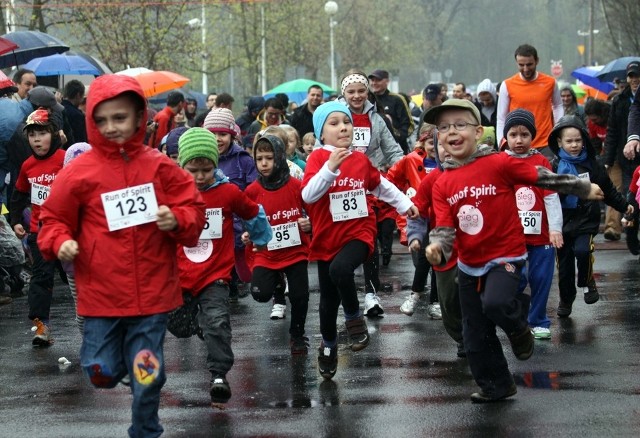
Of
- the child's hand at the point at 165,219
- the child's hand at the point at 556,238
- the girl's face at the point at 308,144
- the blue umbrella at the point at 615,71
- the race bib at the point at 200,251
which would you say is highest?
the blue umbrella at the point at 615,71

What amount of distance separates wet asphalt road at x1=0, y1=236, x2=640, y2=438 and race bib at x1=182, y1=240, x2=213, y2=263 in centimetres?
88

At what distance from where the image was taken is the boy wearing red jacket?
6.39 m

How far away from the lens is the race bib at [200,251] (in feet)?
27.7

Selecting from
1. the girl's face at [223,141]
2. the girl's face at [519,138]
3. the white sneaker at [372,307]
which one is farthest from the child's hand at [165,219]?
the white sneaker at [372,307]

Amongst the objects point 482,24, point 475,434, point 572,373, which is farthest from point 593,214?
point 482,24

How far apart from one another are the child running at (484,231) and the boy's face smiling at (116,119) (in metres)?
2.04

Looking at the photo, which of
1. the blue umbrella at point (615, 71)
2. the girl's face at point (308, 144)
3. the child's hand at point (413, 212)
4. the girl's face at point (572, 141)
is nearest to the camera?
the child's hand at point (413, 212)

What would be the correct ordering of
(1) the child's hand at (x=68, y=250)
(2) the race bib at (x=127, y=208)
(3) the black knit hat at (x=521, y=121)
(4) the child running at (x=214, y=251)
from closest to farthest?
(1) the child's hand at (x=68, y=250) < (2) the race bib at (x=127, y=208) < (4) the child running at (x=214, y=251) < (3) the black knit hat at (x=521, y=121)

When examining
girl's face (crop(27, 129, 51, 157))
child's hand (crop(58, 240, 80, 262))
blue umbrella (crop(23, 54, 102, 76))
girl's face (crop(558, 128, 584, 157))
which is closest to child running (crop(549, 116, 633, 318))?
girl's face (crop(558, 128, 584, 157))

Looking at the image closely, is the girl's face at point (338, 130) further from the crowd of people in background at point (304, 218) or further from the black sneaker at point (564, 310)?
the black sneaker at point (564, 310)

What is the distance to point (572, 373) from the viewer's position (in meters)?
8.70

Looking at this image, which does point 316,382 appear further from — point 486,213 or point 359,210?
point 486,213

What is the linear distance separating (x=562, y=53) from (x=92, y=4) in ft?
281

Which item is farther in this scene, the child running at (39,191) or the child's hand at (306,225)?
the child running at (39,191)
